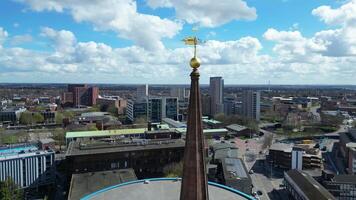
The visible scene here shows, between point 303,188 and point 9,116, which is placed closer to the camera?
point 303,188

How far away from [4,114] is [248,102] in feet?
352

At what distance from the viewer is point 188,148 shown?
12.0 meters

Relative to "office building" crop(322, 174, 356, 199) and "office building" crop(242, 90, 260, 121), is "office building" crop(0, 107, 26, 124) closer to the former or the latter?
"office building" crop(242, 90, 260, 121)

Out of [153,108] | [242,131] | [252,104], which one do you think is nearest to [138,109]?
[153,108]

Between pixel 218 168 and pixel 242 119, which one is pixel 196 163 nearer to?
pixel 218 168

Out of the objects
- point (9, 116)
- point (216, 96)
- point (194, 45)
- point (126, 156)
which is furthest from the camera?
point (216, 96)

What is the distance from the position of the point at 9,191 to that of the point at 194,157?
44.1 metres

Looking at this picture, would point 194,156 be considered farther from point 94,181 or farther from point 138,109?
point 138,109

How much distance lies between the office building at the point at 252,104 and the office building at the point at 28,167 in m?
98.6

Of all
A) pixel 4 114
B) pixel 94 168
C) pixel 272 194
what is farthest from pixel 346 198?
pixel 4 114

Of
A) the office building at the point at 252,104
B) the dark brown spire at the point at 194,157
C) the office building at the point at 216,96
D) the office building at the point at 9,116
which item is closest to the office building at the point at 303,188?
the dark brown spire at the point at 194,157

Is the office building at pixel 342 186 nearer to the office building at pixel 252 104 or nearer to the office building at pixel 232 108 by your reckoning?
the office building at pixel 252 104

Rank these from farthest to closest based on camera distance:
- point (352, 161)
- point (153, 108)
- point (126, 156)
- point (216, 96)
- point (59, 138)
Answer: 1. point (216, 96)
2. point (153, 108)
3. point (59, 138)
4. point (352, 161)
5. point (126, 156)

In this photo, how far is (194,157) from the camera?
11938 millimetres
